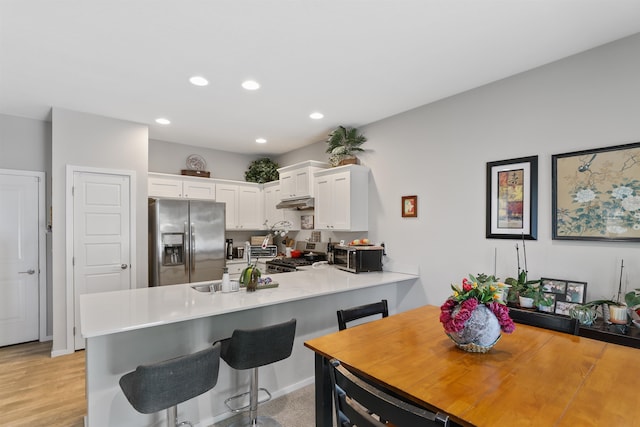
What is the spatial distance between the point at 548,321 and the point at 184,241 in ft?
13.1

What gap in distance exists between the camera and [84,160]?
3766 mm

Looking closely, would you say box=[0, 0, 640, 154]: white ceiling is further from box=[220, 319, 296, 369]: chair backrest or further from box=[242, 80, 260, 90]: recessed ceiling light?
box=[220, 319, 296, 369]: chair backrest

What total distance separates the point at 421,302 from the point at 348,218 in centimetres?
129

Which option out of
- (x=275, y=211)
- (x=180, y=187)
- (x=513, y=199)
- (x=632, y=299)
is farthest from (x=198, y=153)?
(x=632, y=299)

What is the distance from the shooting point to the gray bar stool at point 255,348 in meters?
1.98

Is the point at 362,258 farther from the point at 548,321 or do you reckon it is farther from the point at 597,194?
the point at 597,194

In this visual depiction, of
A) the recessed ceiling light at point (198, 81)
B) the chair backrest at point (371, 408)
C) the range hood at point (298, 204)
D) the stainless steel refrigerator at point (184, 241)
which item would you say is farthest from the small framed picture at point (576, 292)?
the stainless steel refrigerator at point (184, 241)

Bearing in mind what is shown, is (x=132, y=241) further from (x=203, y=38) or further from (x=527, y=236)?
(x=527, y=236)

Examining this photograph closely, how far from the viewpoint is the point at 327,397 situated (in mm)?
1578

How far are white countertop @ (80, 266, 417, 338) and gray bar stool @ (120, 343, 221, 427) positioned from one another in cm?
34

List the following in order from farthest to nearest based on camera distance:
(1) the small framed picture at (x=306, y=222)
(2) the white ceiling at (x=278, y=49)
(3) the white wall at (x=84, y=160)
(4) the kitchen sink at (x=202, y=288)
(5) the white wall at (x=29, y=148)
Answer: (1) the small framed picture at (x=306, y=222), (5) the white wall at (x=29, y=148), (3) the white wall at (x=84, y=160), (4) the kitchen sink at (x=202, y=288), (2) the white ceiling at (x=278, y=49)

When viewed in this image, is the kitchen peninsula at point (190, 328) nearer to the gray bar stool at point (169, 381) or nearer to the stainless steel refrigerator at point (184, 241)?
the gray bar stool at point (169, 381)

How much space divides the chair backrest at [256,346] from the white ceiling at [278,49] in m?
1.99

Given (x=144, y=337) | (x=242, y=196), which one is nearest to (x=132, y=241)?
(x=242, y=196)
